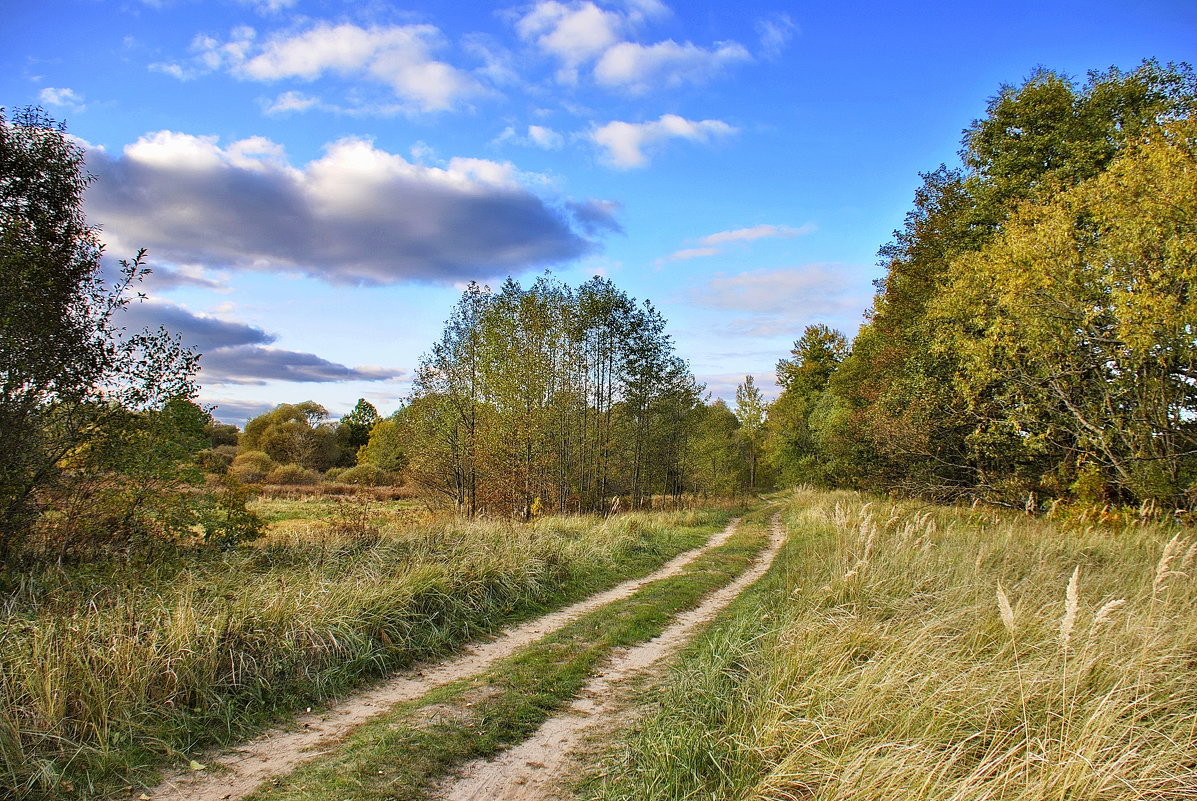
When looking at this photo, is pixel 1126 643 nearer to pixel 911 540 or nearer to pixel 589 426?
pixel 911 540

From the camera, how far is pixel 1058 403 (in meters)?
15.4

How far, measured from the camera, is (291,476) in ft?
154

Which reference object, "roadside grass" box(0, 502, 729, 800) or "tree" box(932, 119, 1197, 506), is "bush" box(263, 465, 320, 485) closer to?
"roadside grass" box(0, 502, 729, 800)

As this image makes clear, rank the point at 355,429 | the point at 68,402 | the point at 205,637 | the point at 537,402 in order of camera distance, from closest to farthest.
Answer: the point at 205,637 → the point at 68,402 → the point at 537,402 → the point at 355,429

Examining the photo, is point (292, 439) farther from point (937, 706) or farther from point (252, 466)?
point (937, 706)

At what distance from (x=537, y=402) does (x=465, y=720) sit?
15450 millimetres

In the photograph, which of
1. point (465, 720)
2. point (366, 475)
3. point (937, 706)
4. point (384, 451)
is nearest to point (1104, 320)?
point (937, 706)

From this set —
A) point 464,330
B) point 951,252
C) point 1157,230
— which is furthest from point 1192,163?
point 464,330

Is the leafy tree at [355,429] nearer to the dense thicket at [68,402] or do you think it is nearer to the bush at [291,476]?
the bush at [291,476]

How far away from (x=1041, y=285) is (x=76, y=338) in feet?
60.8

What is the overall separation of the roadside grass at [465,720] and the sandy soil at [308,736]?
184mm

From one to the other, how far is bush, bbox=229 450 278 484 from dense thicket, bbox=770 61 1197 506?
4277 cm

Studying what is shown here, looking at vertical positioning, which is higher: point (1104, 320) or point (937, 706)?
point (1104, 320)

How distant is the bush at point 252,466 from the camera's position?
4372 cm
